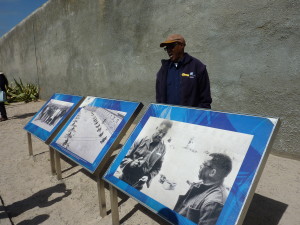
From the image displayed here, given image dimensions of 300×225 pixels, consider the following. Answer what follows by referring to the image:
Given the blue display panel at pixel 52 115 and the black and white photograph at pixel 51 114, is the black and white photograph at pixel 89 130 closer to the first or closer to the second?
the blue display panel at pixel 52 115

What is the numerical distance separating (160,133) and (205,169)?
1.64 feet

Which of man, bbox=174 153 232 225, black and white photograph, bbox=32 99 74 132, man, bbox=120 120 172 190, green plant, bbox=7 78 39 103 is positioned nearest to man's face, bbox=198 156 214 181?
man, bbox=174 153 232 225

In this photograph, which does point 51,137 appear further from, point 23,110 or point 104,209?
point 23,110

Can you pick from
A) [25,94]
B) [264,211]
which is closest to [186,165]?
[264,211]

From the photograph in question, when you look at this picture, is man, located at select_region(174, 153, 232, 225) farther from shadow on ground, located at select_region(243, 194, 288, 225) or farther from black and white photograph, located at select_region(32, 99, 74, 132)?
black and white photograph, located at select_region(32, 99, 74, 132)

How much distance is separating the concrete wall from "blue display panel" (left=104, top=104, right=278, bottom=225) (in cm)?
189

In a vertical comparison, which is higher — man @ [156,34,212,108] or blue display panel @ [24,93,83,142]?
man @ [156,34,212,108]

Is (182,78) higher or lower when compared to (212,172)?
higher

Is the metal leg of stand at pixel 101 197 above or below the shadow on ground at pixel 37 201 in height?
above

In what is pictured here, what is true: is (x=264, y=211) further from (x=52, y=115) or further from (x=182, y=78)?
(x=52, y=115)

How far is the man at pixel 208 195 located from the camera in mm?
1273

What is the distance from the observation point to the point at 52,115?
347cm

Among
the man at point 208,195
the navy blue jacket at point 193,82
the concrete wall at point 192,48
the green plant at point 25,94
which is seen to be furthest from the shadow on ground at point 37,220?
the green plant at point 25,94

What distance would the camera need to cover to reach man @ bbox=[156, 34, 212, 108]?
2.30 meters
